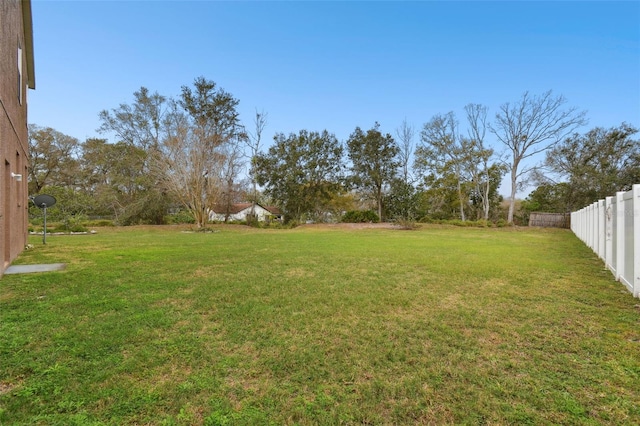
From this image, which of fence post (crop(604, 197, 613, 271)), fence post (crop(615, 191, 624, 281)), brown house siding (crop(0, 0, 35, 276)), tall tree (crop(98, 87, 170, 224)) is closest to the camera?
fence post (crop(615, 191, 624, 281))

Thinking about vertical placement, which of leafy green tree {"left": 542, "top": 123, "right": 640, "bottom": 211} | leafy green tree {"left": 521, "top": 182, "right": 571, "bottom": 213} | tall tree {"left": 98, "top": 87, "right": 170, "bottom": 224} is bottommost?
leafy green tree {"left": 521, "top": 182, "right": 571, "bottom": 213}

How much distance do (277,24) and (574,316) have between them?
1356cm

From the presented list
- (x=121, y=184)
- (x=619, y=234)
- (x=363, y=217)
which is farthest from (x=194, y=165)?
(x=619, y=234)

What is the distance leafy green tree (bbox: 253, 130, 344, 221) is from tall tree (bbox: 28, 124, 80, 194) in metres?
16.7

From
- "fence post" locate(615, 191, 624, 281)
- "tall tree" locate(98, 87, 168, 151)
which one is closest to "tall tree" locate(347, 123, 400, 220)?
"tall tree" locate(98, 87, 168, 151)

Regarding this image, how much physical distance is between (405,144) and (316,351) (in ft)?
88.3

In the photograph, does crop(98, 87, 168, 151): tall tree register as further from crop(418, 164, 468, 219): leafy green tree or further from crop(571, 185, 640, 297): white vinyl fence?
crop(571, 185, 640, 297): white vinyl fence

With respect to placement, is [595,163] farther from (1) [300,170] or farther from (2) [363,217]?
(1) [300,170]

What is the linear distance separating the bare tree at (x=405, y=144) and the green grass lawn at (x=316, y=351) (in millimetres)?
22957

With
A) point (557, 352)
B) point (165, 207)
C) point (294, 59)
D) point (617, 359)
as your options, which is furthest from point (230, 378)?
point (165, 207)

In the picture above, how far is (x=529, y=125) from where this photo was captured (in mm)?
22938

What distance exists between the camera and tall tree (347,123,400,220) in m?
25.9

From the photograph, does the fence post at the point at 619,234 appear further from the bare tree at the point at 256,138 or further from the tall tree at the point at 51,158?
the tall tree at the point at 51,158

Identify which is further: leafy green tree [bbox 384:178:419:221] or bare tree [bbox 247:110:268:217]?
bare tree [bbox 247:110:268:217]
